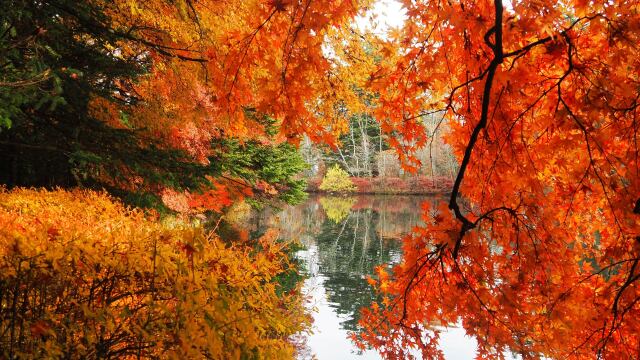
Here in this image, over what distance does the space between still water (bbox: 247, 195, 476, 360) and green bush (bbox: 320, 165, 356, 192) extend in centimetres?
691

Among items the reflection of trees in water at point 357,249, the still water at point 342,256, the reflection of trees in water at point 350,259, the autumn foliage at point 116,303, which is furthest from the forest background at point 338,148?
the reflection of trees in water at point 357,249

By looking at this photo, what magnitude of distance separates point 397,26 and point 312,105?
3.67 feet

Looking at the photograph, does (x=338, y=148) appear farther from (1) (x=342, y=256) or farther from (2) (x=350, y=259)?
(1) (x=342, y=256)

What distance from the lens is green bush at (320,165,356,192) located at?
3969cm

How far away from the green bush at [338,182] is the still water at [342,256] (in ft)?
22.7

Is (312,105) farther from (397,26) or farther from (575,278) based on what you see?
(575,278)

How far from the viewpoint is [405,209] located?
28.7 meters

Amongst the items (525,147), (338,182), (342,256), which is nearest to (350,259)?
(342,256)

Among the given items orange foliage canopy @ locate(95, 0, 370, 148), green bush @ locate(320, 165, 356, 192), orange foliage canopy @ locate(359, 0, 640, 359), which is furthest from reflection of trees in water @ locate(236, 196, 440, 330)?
green bush @ locate(320, 165, 356, 192)

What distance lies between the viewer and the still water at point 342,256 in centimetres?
895

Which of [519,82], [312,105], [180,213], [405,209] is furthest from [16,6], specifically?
[405,209]

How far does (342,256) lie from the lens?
615 inches

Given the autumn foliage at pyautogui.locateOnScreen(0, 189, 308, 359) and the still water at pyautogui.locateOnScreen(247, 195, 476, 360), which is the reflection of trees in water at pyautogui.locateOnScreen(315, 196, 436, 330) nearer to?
the still water at pyautogui.locateOnScreen(247, 195, 476, 360)

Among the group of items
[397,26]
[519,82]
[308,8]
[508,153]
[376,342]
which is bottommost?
[376,342]
